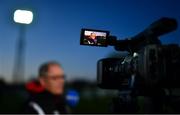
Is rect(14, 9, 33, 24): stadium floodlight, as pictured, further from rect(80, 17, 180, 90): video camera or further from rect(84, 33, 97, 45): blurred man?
rect(84, 33, 97, 45): blurred man

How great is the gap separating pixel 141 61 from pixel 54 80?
2102 millimetres

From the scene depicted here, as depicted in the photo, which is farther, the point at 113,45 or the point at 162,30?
the point at 113,45

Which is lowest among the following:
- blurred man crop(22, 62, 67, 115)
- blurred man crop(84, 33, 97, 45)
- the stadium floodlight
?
blurred man crop(22, 62, 67, 115)

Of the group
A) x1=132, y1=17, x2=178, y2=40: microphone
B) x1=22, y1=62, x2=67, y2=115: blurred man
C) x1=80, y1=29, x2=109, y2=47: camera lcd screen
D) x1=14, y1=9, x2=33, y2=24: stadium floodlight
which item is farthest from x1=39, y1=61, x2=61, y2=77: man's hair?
x1=80, y1=29, x2=109, y2=47: camera lcd screen

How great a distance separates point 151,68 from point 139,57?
26 centimetres

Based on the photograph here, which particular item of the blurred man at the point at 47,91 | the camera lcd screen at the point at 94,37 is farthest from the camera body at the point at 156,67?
the blurred man at the point at 47,91

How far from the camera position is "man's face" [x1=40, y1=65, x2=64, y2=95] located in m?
1.49

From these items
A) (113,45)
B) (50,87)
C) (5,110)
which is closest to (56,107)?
(50,87)

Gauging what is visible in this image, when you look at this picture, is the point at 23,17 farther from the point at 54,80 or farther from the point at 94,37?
the point at 94,37

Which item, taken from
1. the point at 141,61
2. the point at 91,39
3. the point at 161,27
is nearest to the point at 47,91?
the point at 161,27

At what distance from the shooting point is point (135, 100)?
3803mm

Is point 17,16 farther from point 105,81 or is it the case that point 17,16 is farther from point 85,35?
point 105,81

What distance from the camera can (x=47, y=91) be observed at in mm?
1528

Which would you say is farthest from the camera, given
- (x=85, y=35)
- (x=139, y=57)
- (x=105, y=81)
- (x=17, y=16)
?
(x=105, y=81)
